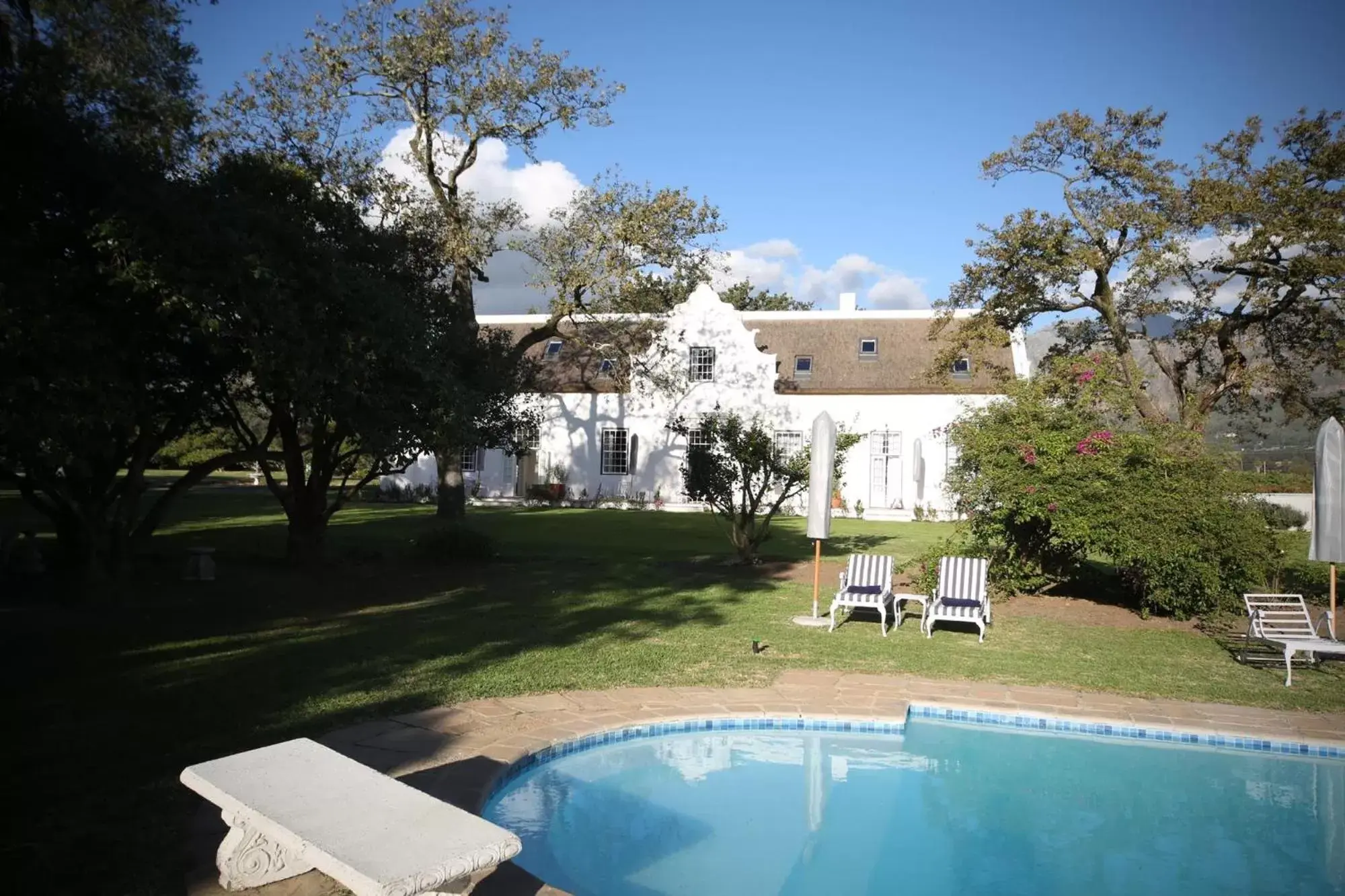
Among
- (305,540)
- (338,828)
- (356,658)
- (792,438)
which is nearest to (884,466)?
(792,438)

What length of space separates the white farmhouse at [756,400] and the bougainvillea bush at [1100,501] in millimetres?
14529

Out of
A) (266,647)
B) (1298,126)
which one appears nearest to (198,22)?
→ (266,647)

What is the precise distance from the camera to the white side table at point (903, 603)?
10.7m

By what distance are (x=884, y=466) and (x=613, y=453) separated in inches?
360

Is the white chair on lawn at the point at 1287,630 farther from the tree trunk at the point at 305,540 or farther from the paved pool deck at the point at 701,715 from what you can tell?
the tree trunk at the point at 305,540

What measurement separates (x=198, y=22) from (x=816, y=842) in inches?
495

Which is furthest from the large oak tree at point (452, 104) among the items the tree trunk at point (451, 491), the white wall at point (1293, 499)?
the white wall at point (1293, 499)

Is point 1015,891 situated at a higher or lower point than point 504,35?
lower

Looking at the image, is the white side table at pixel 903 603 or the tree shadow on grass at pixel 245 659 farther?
the white side table at pixel 903 603

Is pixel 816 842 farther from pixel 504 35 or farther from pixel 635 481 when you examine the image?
pixel 635 481

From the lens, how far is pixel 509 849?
3.41 meters

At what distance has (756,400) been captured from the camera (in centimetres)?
2956

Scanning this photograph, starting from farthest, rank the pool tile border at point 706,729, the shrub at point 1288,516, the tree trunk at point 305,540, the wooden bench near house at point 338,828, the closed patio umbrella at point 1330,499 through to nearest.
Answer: the shrub at point 1288,516
the tree trunk at point 305,540
the closed patio umbrella at point 1330,499
the pool tile border at point 706,729
the wooden bench near house at point 338,828

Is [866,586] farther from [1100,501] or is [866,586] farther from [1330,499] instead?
[1330,499]
